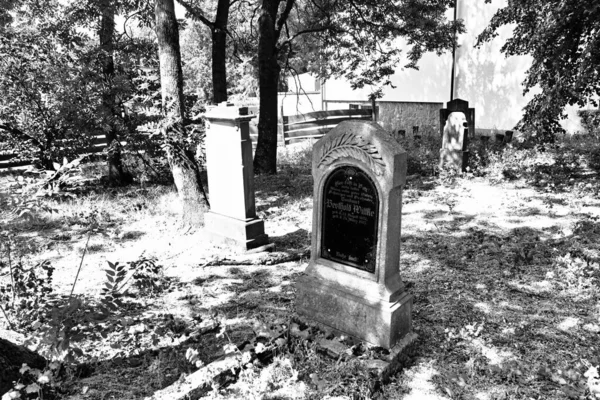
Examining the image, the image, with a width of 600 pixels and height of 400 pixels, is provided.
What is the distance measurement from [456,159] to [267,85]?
4.92 meters

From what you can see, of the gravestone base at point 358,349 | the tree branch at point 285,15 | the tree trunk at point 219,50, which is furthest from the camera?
the tree branch at point 285,15

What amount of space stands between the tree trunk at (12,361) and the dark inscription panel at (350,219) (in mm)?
2457

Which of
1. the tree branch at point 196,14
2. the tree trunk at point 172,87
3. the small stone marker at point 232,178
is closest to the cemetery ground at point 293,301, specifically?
the small stone marker at point 232,178

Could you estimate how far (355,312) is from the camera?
3.99m

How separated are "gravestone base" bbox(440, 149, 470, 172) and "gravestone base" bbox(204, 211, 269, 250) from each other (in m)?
6.19

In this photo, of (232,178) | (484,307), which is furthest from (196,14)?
(484,307)

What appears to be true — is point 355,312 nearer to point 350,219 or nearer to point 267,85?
point 350,219

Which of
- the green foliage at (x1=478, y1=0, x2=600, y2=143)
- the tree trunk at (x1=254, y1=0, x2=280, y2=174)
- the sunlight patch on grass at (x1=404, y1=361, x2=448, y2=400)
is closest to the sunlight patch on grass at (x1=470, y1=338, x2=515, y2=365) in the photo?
the sunlight patch on grass at (x1=404, y1=361, x2=448, y2=400)

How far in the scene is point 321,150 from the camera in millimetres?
4148

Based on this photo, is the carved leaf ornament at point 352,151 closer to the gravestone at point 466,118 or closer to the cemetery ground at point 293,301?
the cemetery ground at point 293,301

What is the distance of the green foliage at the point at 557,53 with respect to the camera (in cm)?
735

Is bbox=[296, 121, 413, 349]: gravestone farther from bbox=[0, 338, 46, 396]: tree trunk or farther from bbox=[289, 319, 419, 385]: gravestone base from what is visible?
bbox=[0, 338, 46, 396]: tree trunk

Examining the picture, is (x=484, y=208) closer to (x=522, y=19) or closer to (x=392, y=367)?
(x=522, y=19)

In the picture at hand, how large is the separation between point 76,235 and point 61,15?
5606mm
